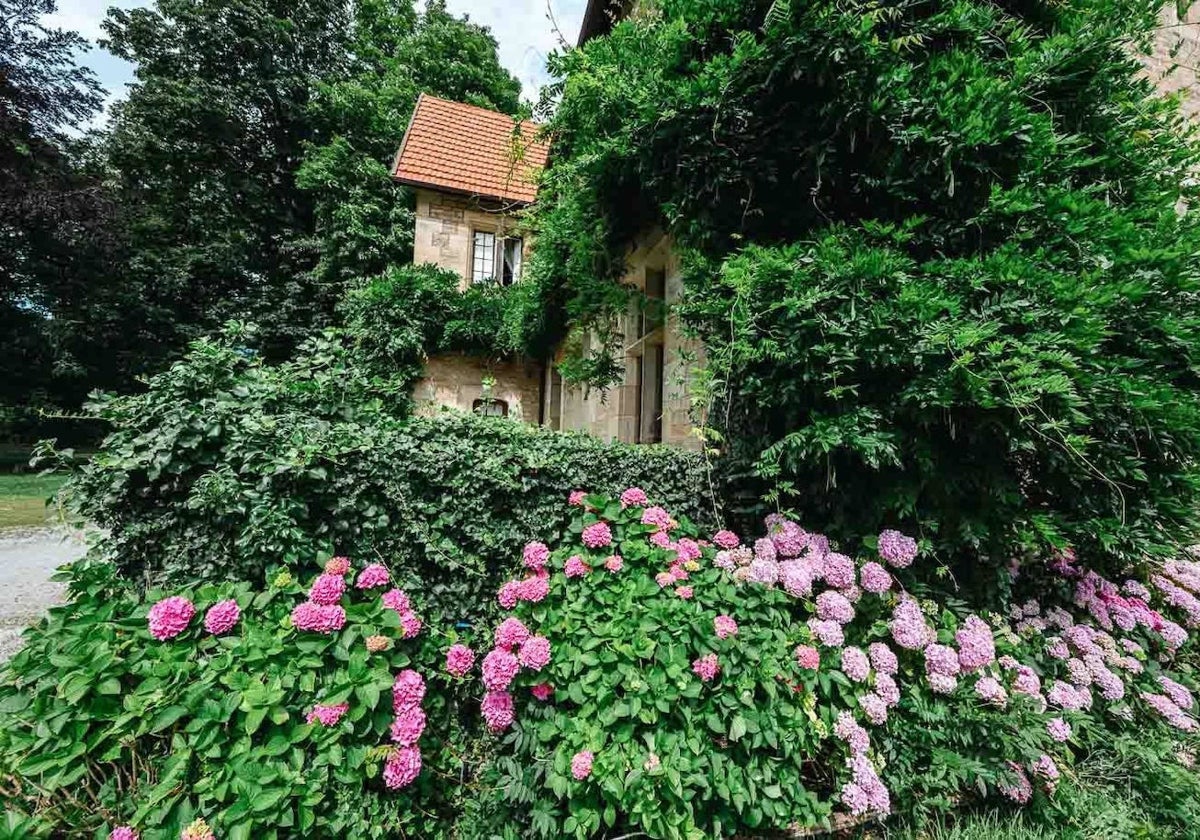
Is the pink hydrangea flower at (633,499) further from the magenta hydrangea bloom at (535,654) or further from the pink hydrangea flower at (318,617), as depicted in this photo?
the pink hydrangea flower at (318,617)

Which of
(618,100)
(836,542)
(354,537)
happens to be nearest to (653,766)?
(836,542)

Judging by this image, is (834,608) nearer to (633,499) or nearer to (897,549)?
(897,549)

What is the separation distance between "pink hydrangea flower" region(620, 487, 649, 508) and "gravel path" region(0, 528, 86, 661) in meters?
2.89

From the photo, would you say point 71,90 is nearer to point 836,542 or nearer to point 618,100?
point 618,100

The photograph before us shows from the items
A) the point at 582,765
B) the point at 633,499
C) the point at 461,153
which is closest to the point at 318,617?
the point at 582,765

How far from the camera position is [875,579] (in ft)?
7.67

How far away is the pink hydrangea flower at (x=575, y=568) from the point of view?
236cm

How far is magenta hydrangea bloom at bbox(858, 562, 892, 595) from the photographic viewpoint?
2324 millimetres

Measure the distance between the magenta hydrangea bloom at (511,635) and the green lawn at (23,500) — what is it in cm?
759

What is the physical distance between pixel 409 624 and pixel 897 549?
2.45 m

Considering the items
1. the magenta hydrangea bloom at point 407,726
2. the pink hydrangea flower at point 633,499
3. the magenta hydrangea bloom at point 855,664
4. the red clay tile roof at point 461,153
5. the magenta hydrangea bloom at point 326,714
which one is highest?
the red clay tile roof at point 461,153

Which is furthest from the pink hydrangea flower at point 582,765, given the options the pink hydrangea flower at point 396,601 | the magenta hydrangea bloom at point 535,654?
the pink hydrangea flower at point 396,601

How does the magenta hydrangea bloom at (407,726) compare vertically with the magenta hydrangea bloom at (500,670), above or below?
below

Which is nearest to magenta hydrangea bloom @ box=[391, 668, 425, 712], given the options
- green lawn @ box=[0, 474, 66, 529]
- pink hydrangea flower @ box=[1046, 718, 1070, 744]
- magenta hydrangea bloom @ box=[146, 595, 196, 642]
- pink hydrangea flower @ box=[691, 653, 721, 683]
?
magenta hydrangea bloom @ box=[146, 595, 196, 642]
